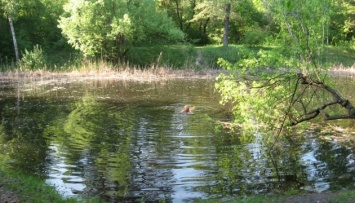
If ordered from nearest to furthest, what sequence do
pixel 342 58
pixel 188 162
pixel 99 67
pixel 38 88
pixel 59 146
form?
pixel 188 162, pixel 59 146, pixel 38 88, pixel 99 67, pixel 342 58

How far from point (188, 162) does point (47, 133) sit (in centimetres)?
547

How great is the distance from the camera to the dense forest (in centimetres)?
3538

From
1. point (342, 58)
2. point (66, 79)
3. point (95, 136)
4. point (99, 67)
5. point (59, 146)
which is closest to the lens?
point (59, 146)

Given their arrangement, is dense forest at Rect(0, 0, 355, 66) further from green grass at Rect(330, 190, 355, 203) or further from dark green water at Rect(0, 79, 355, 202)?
green grass at Rect(330, 190, 355, 203)

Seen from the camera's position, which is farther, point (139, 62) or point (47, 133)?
point (139, 62)

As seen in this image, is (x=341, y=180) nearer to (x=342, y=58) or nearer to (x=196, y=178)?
(x=196, y=178)

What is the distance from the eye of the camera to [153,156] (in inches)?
456

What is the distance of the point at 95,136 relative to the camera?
13.8m

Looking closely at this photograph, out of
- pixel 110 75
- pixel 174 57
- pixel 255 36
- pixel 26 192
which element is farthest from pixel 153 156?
pixel 255 36

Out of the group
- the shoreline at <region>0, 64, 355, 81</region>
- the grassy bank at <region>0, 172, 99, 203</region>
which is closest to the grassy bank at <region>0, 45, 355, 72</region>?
the shoreline at <region>0, 64, 355, 81</region>

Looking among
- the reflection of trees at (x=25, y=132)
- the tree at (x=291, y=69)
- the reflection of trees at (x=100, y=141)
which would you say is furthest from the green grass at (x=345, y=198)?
the reflection of trees at (x=25, y=132)

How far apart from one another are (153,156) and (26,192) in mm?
4389

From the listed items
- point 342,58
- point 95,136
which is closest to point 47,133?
point 95,136

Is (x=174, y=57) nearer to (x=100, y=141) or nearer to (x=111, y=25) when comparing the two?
(x=111, y=25)
